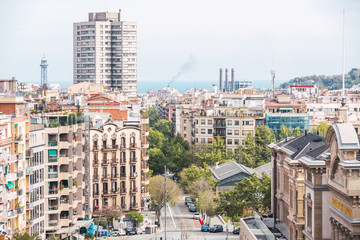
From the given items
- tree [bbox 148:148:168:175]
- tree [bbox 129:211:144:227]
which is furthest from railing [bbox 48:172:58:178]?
tree [bbox 148:148:168:175]

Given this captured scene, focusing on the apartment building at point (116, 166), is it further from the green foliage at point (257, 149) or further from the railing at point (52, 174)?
the green foliage at point (257, 149)

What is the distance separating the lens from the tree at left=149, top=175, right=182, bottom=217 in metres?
99.7

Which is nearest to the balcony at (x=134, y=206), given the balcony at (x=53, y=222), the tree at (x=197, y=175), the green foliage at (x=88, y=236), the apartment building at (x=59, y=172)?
Answer: the tree at (x=197, y=175)

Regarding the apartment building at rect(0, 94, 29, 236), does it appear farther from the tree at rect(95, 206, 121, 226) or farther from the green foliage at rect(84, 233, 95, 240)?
the tree at rect(95, 206, 121, 226)

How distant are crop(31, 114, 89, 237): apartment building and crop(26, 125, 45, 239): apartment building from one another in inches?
32.8

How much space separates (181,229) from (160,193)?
1155 centimetres

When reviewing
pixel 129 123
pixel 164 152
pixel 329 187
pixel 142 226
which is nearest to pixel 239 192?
pixel 142 226

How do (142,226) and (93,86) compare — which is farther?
(93,86)

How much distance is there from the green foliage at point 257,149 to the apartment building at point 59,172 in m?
55.4

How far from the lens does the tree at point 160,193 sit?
99.7 m

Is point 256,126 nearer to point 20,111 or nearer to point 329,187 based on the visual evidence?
point 20,111

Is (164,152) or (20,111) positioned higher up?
(20,111)

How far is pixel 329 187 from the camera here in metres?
45.2

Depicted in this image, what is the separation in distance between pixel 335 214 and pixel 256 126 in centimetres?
9137
